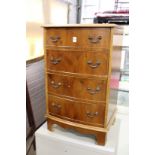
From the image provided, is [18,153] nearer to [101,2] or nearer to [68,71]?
[68,71]

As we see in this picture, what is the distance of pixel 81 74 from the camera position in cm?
116

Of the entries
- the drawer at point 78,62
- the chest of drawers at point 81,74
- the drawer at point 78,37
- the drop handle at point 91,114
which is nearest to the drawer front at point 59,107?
the chest of drawers at point 81,74

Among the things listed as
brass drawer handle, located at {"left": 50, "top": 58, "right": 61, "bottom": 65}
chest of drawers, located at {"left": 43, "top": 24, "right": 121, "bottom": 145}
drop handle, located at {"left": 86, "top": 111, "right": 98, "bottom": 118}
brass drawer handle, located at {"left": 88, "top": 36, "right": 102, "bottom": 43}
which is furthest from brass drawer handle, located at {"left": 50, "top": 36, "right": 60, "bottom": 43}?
drop handle, located at {"left": 86, "top": 111, "right": 98, "bottom": 118}

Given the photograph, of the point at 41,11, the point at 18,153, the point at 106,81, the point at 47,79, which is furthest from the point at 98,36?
the point at 41,11

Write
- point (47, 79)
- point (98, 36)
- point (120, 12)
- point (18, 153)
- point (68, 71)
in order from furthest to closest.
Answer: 1. point (120, 12)
2. point (47, 79)
3. point (68, 71)
4. point (98, 36)
5. point (18, 153)

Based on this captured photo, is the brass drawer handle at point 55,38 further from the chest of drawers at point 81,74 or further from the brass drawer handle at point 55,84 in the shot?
the brass drawer handle at point 55,84

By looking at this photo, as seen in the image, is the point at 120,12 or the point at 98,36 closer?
the point at 98,36

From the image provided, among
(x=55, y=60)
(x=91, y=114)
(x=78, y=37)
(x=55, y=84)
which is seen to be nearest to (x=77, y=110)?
(x=91, y=114)

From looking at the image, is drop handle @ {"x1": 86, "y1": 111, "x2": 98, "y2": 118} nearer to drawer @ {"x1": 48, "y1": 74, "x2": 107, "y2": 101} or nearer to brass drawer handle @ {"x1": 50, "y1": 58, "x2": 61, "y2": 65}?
drawer @ {"x1": 48, "y1": 74, "x2": 107, "y2": 101}

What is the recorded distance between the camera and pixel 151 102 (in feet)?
2.02

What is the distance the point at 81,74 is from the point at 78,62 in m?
0.08

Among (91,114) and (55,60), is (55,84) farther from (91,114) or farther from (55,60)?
(91,114)

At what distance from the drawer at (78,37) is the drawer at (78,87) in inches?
8.5

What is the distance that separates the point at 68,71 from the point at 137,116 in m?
0.65
